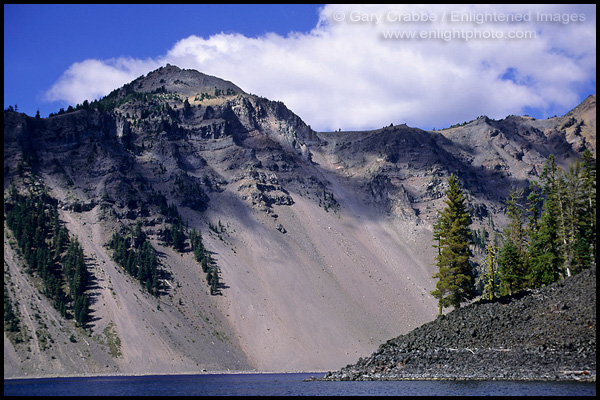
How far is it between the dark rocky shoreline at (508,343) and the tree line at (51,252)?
281 feet

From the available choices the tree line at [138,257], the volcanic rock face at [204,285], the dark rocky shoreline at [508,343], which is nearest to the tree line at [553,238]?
the dark rocky shoreline at [508,343]

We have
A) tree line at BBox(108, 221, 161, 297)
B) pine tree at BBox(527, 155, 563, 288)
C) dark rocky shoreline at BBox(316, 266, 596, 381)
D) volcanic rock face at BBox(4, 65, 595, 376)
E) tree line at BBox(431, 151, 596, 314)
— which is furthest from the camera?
tree line at BBox(108, 221, 161, 297)

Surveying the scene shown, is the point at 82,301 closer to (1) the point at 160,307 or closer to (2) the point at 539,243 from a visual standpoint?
(1) the point at 160,307

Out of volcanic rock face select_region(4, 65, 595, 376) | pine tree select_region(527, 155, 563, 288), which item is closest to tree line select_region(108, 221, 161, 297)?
volcanic rock face select_region(4, 65, 595, 376)

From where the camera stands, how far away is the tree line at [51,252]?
436 ft

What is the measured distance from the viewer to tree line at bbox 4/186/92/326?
436ft

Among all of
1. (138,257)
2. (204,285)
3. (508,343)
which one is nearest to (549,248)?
(508,343)

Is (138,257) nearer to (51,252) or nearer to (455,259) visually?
(51,252)

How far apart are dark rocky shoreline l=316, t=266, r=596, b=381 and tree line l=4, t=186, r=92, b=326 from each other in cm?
8580

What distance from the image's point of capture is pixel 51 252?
480 ft

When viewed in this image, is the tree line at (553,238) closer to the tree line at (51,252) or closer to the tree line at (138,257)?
the tree line at (51,252)

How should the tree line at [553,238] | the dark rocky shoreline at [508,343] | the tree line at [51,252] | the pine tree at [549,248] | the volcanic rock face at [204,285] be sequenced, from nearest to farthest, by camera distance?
the dark rocky shoreline at [508,343] → the tree line at [553,238] → the pine tree at [549,248] → the volcanic rock face at [204,285] → the tree line at [51,252]

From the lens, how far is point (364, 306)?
163625 millimetres

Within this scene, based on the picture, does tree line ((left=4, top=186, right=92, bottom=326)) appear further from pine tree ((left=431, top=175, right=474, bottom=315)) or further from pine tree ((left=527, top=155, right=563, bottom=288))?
pine tree ((left=527, top=155, right=563, bottom=288))
